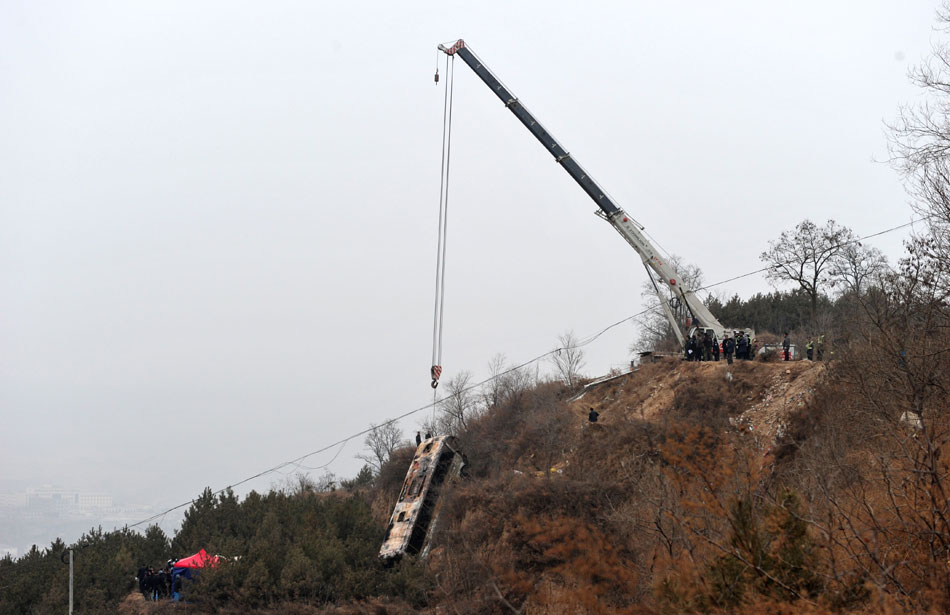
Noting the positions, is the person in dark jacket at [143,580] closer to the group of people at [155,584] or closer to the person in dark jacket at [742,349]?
the group of people at [155,584]

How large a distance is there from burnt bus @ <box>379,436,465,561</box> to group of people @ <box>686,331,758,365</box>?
1046 cm

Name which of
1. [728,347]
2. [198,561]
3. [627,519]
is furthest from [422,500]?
[728,347]

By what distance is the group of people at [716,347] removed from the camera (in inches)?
1172

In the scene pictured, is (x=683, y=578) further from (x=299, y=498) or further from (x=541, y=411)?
(x=299, y=498)

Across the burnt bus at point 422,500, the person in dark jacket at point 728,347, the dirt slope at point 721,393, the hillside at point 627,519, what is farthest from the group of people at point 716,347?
the burnt bus at point 422,500

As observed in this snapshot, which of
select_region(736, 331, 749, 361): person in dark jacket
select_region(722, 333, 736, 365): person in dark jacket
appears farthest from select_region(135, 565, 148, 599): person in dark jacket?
select_region(736, 331, 749, 361): person in dark jacket

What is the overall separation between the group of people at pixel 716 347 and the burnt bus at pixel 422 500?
10.5 metres

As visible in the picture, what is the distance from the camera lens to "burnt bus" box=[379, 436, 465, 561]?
83.7ft

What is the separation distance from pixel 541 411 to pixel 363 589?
1144 cm

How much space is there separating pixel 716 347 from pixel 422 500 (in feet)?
43.3

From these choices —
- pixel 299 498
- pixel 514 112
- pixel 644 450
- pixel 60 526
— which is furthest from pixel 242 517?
pixel 60 526

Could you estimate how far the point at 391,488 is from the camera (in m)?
34.5

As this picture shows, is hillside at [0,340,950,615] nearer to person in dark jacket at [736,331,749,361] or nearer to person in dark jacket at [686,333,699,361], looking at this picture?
person in dark jacket at [686,333,699,361]

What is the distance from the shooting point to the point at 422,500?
86.6ft
